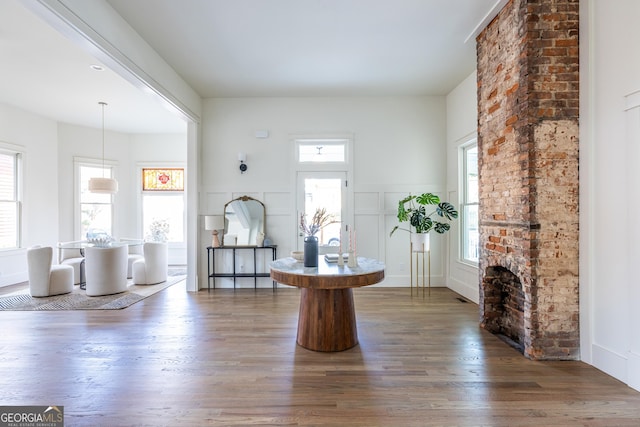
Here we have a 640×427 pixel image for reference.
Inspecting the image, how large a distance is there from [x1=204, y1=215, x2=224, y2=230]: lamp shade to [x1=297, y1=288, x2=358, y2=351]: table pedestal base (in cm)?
271

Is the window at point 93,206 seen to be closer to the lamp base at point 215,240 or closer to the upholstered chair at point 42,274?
the upholstered chair at point 42,274

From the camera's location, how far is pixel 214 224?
5039mm

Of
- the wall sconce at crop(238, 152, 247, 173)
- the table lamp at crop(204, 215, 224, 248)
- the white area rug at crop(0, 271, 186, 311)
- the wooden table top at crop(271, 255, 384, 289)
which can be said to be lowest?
the white area rug at crop(0, 271, 186, 311)

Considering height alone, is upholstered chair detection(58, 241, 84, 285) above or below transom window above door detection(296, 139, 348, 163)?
below

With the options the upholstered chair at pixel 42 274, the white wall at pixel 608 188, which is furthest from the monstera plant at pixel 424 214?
the upholstered chair at pixel 42 274

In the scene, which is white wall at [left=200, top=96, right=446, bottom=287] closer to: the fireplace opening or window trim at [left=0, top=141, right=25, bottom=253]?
the fireplace opening

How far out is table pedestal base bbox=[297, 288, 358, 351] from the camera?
2.78 metres

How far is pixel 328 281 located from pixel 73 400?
1.88 meters

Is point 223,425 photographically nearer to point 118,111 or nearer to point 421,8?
point 421,8

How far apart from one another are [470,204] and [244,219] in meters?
3.52

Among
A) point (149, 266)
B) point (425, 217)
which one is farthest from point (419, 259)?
point (149, 266)

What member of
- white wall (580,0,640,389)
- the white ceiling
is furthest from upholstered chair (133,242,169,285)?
white wall (580,0,640,389)

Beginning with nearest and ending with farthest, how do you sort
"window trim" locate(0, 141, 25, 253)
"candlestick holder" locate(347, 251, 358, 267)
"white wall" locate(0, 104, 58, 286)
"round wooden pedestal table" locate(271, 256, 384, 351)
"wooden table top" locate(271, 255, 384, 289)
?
"wooden table top" locate(271, 255, 384, 289) < "round wooden pedestal table" locate(271, 256, 384, 351) < "candlestick holder" locate(347, 251, 358, 267) < "white wall" locate(0, 104, 58, 286) < "window trim" locate(0, 141, 25, 253)

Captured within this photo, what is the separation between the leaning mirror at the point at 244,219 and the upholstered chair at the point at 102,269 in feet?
5.32
